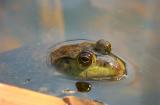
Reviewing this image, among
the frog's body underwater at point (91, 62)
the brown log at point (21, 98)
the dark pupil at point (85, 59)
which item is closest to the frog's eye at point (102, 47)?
Answer: the frog's body underwater at point (91, 62)

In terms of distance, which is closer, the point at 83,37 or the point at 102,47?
the point at 102,47

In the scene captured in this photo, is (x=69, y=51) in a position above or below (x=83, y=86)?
above

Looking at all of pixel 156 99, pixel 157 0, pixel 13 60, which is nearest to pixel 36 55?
pixel 13 60

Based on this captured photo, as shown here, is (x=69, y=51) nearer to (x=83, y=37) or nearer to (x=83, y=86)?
(x=83, y=86)

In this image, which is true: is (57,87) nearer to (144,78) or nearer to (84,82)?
(84,82)

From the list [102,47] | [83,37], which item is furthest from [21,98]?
[83,37]

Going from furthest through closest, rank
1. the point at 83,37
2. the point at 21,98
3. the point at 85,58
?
the point at 83,37, the point at 85,58, the point at 21,98
